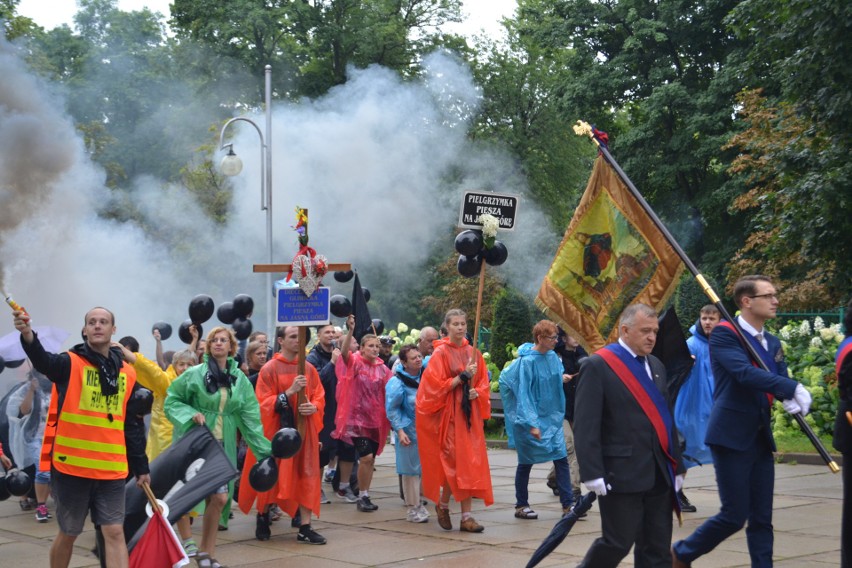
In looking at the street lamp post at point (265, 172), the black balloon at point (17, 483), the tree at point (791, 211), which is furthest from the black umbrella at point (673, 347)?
the street lamp post at point (265, 172)

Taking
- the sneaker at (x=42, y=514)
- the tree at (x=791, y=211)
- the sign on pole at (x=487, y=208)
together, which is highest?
the tree at (x=791, y=211)

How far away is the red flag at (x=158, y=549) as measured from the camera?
6441mm

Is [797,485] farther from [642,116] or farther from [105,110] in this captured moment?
[105,110]

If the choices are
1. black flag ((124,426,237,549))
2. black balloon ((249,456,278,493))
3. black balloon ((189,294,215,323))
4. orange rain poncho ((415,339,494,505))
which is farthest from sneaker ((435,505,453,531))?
black balloon ((189,294,215,323))

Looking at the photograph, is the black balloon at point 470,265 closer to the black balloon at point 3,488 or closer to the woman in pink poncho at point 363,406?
the woman in pink poncho at point 363,406

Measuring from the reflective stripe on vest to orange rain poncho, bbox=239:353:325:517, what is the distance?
250cm

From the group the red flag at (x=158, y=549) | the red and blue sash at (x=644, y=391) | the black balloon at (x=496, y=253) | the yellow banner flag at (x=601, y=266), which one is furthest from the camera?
the black balloon at (x=496, y=253)

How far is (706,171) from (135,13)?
28.6 m

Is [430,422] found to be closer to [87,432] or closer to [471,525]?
[471,525]

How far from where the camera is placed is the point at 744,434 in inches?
235

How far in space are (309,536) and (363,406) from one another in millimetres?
2351

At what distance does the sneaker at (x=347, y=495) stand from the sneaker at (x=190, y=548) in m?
3.16

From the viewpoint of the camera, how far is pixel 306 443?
29.4ft

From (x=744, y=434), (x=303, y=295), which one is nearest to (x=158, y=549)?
(x=303, y=295)
